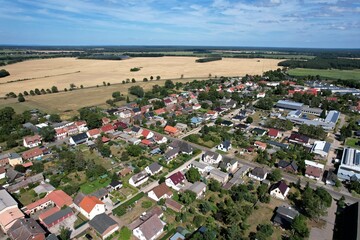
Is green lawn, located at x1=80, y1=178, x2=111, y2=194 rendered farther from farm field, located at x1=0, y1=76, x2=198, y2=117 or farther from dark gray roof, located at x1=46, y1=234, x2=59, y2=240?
farm field, located at x1=0, y1=76, x2=198, y2=117

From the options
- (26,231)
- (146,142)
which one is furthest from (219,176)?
(26,231)

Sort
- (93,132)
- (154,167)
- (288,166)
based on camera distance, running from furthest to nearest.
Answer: (93,132) < (288,166) < (154,167)

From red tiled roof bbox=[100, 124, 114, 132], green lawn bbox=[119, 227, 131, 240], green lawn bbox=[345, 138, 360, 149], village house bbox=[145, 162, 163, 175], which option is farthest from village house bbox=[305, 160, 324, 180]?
red tiled roof bbox=[100, 124, 114, 132]

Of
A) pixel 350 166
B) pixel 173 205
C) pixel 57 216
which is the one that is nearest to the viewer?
pixel 57 216

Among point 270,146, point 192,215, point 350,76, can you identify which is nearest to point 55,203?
point 192,215

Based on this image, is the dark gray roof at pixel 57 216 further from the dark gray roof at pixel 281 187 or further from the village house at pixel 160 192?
the dark gray roof at pixel 281 187

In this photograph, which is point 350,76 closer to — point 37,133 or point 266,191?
point 266,191

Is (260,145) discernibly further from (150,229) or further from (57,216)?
(57,216)
